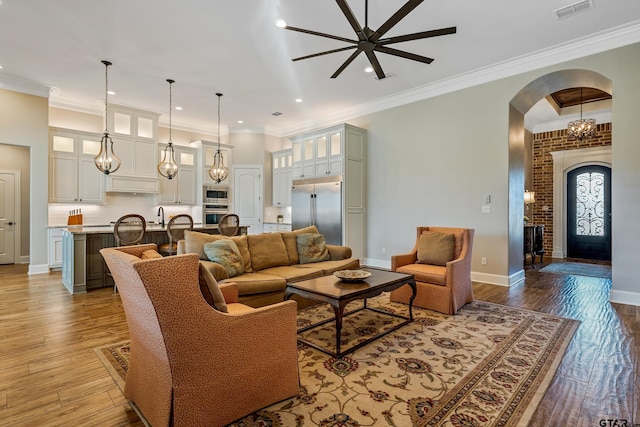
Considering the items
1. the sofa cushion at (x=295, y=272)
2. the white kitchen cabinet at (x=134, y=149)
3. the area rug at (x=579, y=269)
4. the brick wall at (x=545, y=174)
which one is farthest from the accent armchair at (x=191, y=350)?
the brick wall at (x=545, y=174)

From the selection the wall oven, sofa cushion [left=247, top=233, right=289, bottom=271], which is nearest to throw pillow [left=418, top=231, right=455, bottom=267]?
sofa cushion [left=247, top=233, right=289, bottom=271]

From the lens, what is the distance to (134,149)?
6.56 metres

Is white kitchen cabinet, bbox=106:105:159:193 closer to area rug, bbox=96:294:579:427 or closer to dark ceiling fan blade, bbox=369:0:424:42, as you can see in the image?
area rug, bbox=96:294:579:427

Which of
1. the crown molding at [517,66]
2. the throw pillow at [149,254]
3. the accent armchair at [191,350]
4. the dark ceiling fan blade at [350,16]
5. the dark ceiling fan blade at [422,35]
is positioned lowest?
the accent armchair at [191,350]

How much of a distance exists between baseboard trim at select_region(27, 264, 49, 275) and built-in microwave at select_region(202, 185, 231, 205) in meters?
3.14

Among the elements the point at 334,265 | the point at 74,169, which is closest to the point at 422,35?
the point at 334,265

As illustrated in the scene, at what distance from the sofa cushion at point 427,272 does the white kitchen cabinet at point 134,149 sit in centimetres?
562

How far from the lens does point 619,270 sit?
12.8 ft

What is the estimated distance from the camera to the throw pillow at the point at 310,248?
13.4 ft

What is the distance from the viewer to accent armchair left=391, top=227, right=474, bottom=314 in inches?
136

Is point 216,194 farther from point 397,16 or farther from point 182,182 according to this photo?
point 397,16

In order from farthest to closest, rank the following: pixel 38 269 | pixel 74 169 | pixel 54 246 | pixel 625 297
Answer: pixel 74 169
pixel 54 246
pixel 38 269
pixel 625 297

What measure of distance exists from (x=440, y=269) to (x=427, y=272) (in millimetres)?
213

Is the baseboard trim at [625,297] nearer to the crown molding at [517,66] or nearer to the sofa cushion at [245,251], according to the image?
the crown molding at [517,66]
